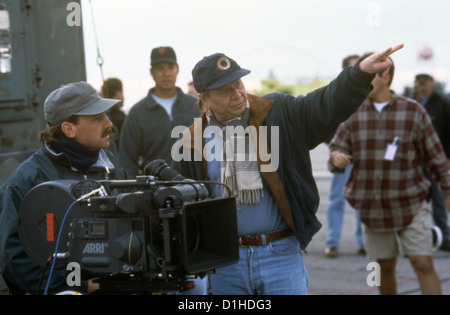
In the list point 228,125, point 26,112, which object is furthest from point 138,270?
point 26,112

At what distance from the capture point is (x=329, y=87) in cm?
323

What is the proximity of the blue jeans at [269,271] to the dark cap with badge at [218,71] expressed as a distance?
2.81ft

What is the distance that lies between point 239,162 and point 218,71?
48cm

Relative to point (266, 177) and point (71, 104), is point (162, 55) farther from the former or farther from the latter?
point (266, 177)

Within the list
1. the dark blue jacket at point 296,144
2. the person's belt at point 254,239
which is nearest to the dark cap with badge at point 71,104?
the dark blue jacket at point 296,144

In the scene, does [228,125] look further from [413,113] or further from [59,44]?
[413,113]

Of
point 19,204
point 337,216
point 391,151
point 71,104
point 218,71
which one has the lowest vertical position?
point 337,216

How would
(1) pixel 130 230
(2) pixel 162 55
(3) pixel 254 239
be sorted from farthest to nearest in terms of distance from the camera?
(2) pixel 162 55 → (3) pixel 254 239 → (1) pixel 130 230

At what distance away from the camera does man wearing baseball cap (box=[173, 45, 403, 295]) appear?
334 centimetres

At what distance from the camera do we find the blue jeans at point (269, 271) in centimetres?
335

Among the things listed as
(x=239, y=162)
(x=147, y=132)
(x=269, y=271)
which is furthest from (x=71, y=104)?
(x=147, y=132)

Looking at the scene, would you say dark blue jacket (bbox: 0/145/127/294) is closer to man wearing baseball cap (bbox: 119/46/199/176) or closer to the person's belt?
the person's belt

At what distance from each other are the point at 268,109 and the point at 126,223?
1.23 m

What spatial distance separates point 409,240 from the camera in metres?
5.04
